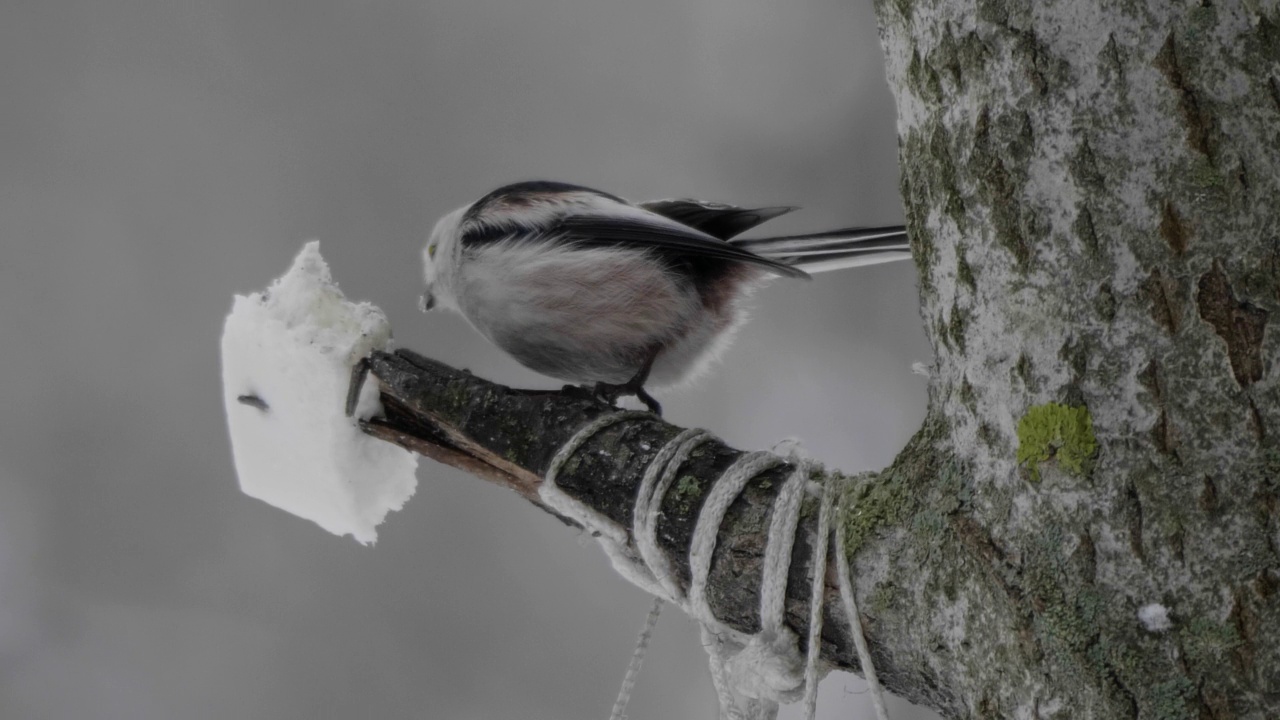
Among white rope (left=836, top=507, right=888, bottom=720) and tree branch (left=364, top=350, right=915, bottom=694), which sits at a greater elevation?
tree branch (left=364, top=350, right=915, bottom=694)

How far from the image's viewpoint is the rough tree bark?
0.48 m

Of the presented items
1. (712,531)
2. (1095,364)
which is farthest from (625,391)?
(1095,364)

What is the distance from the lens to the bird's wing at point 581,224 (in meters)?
0.94

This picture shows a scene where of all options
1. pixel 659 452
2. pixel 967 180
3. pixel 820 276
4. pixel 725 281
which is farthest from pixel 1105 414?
pixel 820 276

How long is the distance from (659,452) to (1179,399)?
31 centimetres

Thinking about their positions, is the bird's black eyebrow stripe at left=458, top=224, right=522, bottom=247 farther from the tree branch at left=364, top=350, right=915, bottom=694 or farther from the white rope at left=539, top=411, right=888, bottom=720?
the white rope at left=539, top=411, right=888, bottom=720

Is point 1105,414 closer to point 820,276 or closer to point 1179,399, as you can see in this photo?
point 1179,399

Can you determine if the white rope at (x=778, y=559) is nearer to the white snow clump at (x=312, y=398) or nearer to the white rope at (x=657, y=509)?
the white rope at (x=657, y=509)

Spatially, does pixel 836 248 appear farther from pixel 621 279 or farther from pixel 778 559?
pixel 778 559

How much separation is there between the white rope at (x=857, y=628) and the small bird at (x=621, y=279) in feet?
1.16

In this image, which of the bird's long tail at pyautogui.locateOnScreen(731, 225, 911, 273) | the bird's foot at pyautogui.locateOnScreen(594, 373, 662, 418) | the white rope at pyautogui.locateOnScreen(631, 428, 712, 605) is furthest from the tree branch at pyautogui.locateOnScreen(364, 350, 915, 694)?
the bird's long tail at pyautogui.locateOnScreen(731, 225, 911, 273)

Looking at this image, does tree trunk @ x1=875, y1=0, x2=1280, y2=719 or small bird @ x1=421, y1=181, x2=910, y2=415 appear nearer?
tree trunk @ x1=875, y1=0, x2=1280, y2=719

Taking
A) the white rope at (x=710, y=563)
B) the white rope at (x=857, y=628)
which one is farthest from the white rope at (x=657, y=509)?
the white rope at (x=857, y=628)

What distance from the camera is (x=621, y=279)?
96 cm
